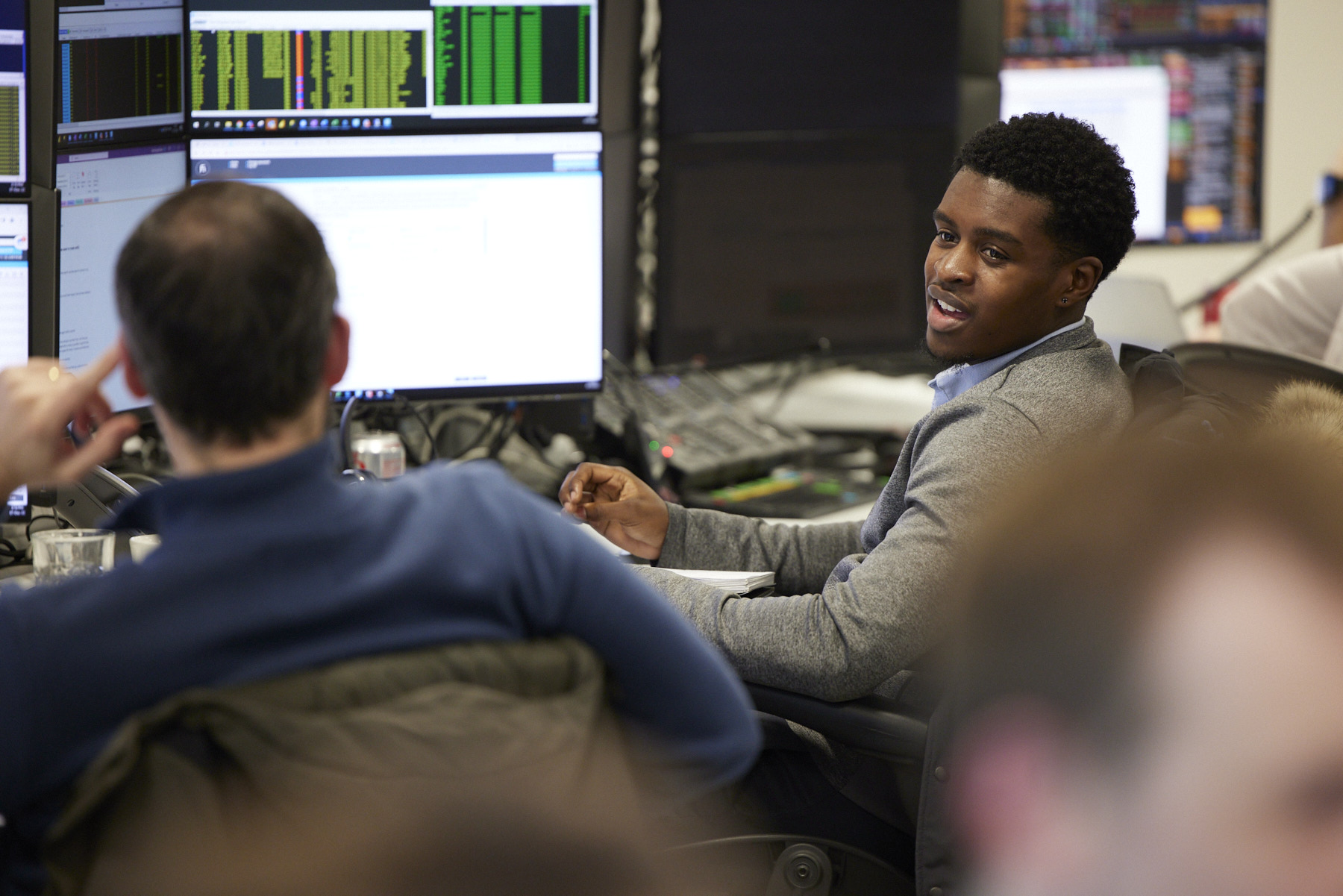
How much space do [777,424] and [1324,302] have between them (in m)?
1.03

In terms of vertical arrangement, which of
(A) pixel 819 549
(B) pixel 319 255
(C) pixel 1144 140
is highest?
(C) pixel 1144 140

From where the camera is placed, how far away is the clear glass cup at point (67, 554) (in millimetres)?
1366

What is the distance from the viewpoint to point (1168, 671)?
391 mm

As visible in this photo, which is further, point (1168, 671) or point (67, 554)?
point (67, 554)

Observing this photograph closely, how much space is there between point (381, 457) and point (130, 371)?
0.98 meters

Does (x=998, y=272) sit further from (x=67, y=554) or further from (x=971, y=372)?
(x=67, y=554)

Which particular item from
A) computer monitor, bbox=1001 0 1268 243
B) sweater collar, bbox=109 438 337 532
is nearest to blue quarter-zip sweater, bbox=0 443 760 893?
sweater collar, bbox=109 438 337 532

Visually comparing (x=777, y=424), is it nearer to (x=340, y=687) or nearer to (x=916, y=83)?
(x=916, y=83)

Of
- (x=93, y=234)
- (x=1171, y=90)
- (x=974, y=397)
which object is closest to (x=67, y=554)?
(x=93, y=234)

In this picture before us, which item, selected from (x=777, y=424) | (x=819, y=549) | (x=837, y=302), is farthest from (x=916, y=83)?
(x=819, y=549)

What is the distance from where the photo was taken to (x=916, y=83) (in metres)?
2.36

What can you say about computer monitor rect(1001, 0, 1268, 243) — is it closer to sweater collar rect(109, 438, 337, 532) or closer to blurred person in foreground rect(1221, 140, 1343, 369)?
blurred person in foreground rect(1221, 140, 1343, 369)

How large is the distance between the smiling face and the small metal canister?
776 millimetres

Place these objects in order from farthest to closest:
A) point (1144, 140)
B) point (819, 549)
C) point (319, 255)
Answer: point (1144, 140), point (819, 549), point (319, 255)
